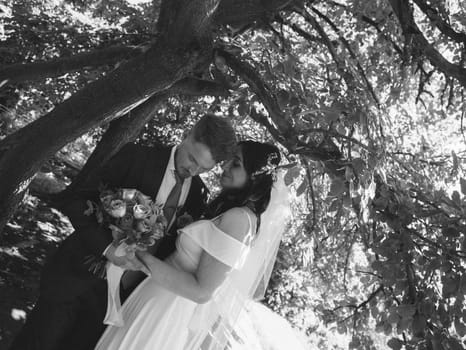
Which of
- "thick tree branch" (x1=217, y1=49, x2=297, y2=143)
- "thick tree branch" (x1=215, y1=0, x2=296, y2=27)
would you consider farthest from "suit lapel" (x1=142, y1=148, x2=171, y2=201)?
"thick tree branch" (x1=215, y1=0, x2=296, y2=27)

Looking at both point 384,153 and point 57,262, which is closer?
point 384,153

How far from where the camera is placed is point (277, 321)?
3594 millimetres

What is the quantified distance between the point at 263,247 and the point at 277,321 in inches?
41.2

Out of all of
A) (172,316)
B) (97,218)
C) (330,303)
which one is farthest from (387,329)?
(330,303)

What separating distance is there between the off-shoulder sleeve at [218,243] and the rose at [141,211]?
0.24 meters

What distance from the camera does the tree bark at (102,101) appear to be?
2.88 meters

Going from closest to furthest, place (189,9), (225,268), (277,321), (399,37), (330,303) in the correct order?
(225,268), (189,9), (277,321), (399,37), (330,303)

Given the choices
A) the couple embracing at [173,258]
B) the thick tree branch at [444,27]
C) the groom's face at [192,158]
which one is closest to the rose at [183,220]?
the couple embracing at [173,258]

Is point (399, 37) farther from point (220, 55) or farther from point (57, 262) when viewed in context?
point (57, 262)

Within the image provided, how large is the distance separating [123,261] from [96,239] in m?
0.21

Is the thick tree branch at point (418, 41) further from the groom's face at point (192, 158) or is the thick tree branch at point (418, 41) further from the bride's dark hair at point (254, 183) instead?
the groom's face at point (192, 158)

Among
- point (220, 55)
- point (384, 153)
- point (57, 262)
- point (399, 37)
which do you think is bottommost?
point (57, 262)

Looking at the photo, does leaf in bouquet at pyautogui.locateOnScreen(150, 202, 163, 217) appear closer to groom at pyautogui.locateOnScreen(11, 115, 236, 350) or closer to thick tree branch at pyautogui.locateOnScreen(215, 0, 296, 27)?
groom at pyautogui.locateOnScreen(11, 115, 236, 350)

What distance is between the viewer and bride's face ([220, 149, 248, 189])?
8.50 feet
